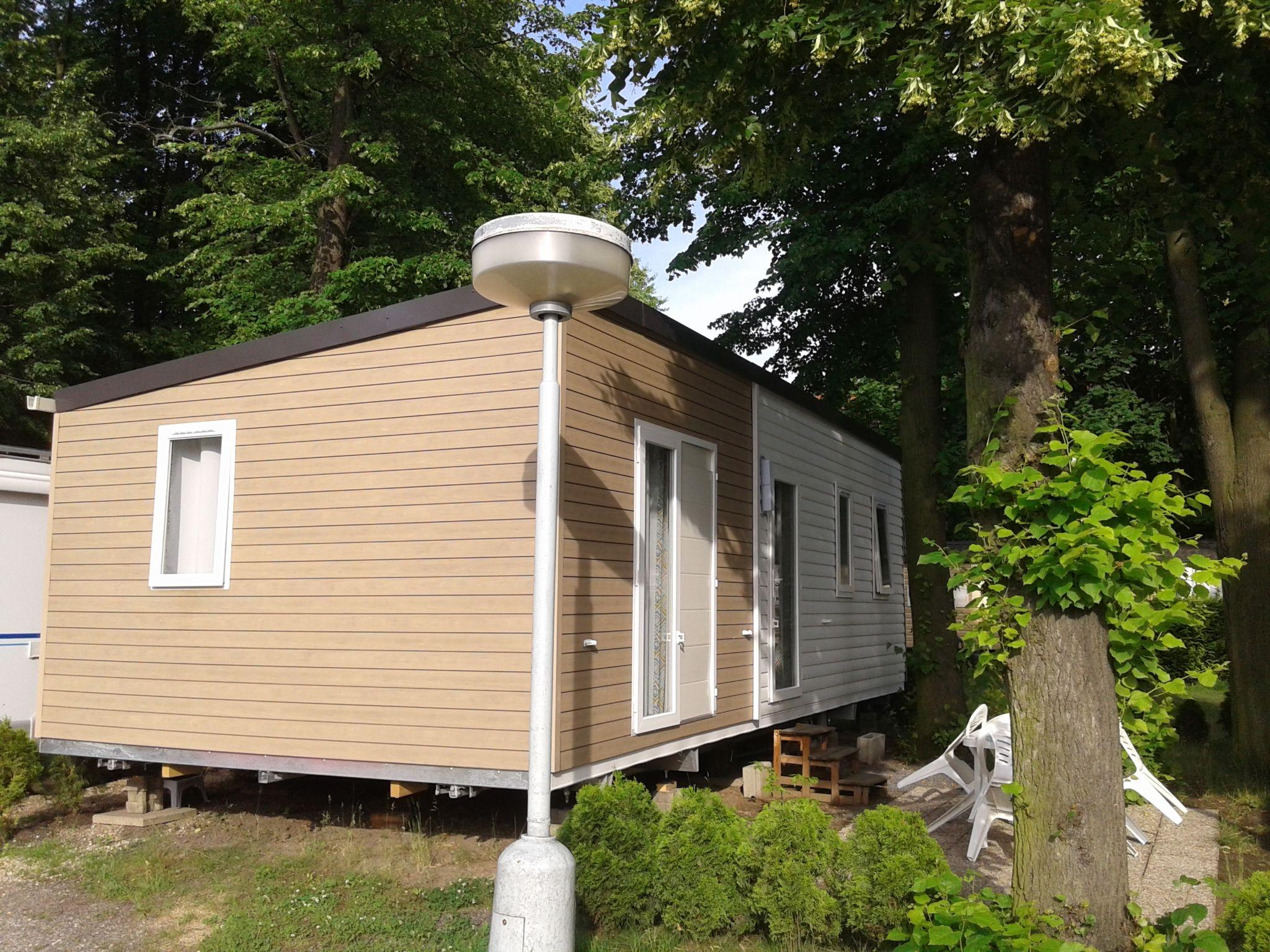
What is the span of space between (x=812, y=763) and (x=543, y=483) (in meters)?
5.00

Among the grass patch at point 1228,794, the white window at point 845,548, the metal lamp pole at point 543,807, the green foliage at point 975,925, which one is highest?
the white window at point 845,548

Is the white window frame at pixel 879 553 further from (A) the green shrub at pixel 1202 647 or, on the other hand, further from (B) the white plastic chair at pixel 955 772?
(B) the white plastic chair at pixel 955 772

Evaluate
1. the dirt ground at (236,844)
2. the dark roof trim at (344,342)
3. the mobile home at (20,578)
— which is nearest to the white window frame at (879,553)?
the dark roof trim at (344,342)

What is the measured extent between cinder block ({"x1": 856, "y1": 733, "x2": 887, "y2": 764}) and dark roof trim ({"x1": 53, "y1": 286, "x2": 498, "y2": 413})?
527 centimetres

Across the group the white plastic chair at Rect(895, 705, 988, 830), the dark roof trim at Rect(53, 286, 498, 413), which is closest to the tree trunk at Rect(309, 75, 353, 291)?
the dark roof trim at Rect(53, 286, 498, 413)

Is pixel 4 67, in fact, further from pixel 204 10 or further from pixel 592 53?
pixel 592 53

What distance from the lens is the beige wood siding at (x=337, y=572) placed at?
6020mm

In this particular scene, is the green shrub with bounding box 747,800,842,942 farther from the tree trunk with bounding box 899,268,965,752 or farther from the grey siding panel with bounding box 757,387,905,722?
the tree trunk with bounding box 899,268,965,752

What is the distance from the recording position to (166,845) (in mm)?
6855

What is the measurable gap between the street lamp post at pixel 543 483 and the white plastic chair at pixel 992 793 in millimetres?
2971

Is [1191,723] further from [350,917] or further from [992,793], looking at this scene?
[350,917]

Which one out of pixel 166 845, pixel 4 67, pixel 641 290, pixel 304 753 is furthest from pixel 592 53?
pixel 641 290

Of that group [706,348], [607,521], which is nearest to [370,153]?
[706,348]

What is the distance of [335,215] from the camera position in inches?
633
